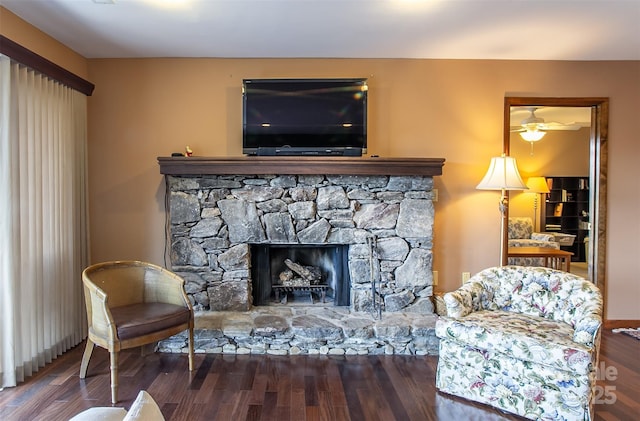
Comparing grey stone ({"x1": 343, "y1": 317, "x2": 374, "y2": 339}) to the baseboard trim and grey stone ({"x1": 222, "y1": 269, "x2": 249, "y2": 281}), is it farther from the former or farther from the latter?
the baseboard trim

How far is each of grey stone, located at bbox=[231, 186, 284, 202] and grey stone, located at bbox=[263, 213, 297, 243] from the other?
17 centimetres

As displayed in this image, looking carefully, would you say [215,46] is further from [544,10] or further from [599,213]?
[599,213]

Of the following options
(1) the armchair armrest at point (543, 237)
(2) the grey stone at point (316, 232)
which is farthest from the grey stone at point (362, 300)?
(1) the armchair armrest at point (543, 237)

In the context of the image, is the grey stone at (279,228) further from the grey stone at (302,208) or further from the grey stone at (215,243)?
the grey stone at (215,243)

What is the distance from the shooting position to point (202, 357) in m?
2.91

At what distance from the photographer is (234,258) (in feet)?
10.9

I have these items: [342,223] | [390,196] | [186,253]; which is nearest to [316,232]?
[342,223]

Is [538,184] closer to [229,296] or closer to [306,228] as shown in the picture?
[306,228]

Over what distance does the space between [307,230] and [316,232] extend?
82mm

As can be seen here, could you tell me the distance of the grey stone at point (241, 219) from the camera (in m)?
3.27

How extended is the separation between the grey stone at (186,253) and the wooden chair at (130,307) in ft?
1.22

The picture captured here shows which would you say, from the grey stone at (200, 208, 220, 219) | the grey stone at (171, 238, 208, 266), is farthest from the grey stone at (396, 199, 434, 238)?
the grey stone at (171, 238, 208, 266)

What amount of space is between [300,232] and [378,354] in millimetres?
1206

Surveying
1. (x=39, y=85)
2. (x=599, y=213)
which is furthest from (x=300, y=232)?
(x=599, y=213)
